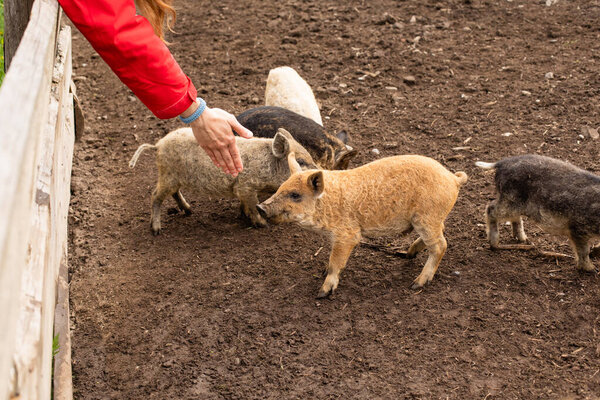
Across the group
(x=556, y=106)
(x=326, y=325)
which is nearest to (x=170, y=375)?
(x=326, y=325)

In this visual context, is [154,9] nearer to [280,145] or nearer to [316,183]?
[316,183]

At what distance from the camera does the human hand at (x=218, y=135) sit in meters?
3.56

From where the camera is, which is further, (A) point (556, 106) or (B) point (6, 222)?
(A) point (556, 106)

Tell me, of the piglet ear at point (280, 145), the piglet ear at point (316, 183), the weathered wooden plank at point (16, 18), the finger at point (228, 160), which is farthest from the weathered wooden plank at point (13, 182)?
the piglet ear at point (280, 145)

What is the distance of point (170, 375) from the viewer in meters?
4.22

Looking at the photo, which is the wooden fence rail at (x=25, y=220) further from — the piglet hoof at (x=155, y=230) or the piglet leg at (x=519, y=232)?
the piglet leg at (x=519, y=232)

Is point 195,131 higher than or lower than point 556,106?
higher

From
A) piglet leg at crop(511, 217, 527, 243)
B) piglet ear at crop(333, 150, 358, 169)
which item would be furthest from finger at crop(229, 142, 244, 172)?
piglet leg at crop(511, 217, 527, 243)

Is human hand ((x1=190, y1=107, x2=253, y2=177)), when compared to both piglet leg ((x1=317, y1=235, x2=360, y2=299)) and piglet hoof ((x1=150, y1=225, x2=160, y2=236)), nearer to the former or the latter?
piglet leg ((x1=317, y1=235, x2=360, y2=299))

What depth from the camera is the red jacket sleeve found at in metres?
3.10

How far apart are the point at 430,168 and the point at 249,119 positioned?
2.27 m

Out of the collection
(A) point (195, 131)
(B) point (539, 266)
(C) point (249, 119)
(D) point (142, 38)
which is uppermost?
(D) point (142, 38)

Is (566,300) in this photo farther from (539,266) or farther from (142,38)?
(142,38)

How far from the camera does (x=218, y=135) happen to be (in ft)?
11.9
